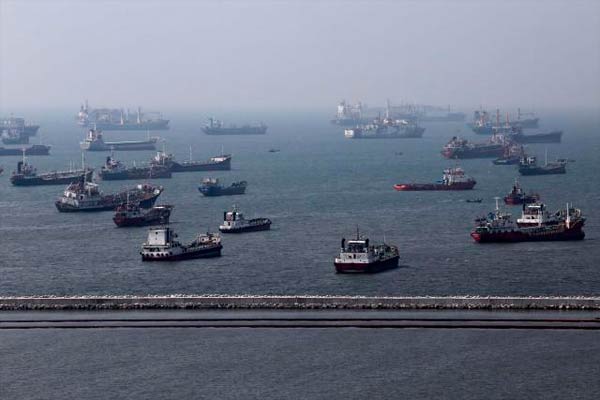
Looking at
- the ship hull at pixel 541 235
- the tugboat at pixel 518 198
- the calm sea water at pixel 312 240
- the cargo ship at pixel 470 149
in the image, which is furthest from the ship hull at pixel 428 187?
the cargo ship at pixel 470 149

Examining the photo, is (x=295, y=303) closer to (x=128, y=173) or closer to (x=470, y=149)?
(x=128, y=173)

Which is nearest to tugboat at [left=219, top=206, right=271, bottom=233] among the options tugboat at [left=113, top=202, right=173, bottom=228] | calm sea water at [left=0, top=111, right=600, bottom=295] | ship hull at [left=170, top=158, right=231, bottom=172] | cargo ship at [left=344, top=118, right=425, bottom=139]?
calm sea water at [left=0, top=111, right=600, bottom=295]

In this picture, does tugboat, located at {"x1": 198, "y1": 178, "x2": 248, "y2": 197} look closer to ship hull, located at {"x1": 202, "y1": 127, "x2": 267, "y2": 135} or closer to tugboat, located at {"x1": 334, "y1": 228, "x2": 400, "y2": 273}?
tugboat, located at {"x1": 334, "y1": 228, "x2": 400, "y2": 273}

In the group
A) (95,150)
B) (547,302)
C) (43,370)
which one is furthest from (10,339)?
(95,150)

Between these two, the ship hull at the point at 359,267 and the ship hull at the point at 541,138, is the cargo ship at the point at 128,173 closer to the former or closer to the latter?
the ship hull at the point at 359,267

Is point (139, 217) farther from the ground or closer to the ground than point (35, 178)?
closer to the ground

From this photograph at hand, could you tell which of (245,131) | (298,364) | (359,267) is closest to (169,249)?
(359,267)
